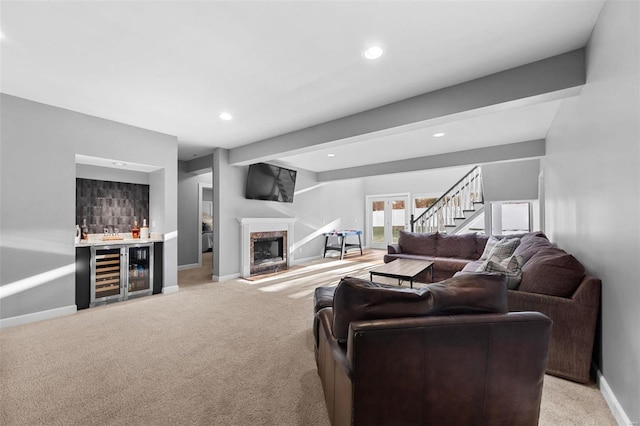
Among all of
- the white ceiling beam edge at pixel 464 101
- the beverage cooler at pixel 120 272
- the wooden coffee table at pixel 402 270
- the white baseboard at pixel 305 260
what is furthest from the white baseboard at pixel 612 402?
the white baseboard at pixel 305 260

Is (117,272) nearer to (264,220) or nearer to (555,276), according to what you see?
(264,220)

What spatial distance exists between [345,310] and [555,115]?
164 inches

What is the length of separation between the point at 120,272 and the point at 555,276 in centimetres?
500

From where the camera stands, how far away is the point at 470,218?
6961mm

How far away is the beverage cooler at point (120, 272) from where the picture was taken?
12.5 ft

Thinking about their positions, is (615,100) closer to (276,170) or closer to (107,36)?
(107,36)

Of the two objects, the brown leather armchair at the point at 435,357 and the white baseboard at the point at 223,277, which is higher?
the brown leather armchair at the point at 435,357

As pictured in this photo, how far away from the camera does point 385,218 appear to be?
10461mm

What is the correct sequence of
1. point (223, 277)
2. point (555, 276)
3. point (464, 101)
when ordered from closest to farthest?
point (555, 276) < point (464, 101) < point (223, 277)

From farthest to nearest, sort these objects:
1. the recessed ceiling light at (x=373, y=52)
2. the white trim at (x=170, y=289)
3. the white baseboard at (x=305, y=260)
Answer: the white baseboard at (x=305, y=260) < the white trim at (x=170, y=289) < the recessed ceiling light at (x=373, y=52)

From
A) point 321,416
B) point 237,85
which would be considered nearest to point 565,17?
point 237,85

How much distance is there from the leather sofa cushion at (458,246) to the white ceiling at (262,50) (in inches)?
102

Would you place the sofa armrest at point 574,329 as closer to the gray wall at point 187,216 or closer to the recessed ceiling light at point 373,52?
the recessed ceiling light at point 373,52

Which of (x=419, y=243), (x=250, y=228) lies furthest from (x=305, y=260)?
(x=419, y=243)
